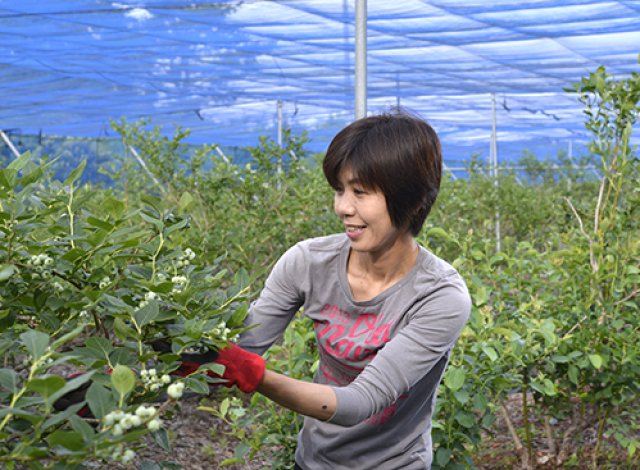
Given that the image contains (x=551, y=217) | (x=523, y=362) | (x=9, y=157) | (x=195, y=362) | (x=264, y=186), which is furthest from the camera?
(x=9, y=157)

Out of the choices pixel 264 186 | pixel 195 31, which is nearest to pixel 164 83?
pixel 195 31

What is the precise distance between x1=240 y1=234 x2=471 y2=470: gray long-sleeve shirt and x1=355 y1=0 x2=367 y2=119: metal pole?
5.89ft

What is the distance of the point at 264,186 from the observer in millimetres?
5184

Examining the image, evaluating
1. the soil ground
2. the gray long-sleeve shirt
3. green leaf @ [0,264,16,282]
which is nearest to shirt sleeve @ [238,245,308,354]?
the gray long-sleeve shirt

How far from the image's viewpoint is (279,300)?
2064 mm

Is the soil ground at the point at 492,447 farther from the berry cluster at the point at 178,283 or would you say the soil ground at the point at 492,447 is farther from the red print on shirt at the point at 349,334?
the berry cluster at the point at 178,283

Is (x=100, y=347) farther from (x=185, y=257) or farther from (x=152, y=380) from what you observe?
(x=185, y=257)

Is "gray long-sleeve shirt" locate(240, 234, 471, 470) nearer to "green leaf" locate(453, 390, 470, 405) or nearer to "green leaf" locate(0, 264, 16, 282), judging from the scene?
"green leaf" locate(453, 390, 470, 405)

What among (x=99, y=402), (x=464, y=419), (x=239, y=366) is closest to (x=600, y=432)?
(x=464, y=419)

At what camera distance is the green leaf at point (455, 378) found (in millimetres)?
2605

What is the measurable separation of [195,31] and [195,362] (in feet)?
26.0

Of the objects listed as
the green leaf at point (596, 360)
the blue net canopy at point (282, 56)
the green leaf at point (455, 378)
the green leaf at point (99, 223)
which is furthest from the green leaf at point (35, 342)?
the blue net canopy at point (282, 56)

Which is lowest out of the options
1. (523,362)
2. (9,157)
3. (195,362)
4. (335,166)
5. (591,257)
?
(9,157)

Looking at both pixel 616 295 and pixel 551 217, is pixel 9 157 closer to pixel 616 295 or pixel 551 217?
pixel 551 217
